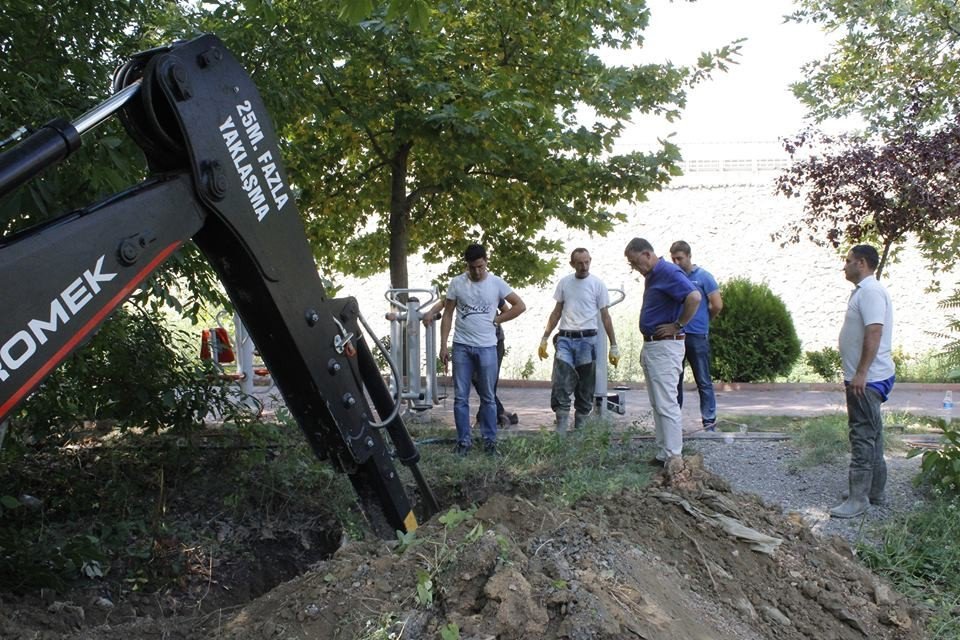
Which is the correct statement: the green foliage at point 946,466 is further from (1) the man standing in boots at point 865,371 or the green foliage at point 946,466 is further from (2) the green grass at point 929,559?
(1) the man standing in boots at point 865,371

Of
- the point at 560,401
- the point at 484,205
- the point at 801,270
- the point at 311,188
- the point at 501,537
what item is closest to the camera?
the point at 501,537

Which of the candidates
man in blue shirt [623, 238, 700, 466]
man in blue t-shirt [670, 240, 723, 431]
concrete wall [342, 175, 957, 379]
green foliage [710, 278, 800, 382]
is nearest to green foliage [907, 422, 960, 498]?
man in blue shirt [623, 238, 700, 466]

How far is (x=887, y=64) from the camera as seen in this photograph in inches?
548

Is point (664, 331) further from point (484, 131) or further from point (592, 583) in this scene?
point (592, 583)

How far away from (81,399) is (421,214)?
6934 mm

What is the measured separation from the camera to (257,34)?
5.84m

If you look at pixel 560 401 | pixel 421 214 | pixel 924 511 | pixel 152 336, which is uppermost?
pixel 421 214

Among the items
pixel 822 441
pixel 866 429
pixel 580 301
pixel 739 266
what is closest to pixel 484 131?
pixel 580 301

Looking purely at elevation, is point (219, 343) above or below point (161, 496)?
above

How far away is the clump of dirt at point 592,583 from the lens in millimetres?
3061

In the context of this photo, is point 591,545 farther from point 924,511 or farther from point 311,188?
point 311,188

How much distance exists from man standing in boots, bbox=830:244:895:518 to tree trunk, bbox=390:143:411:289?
605cm

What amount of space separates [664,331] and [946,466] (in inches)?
85.8

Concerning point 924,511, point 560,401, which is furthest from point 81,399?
point 924,511
